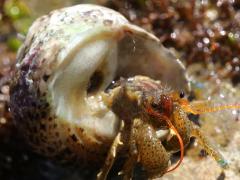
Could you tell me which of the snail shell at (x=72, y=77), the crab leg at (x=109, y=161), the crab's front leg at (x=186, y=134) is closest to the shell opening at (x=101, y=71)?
the snail shell at (x=72, y=77)

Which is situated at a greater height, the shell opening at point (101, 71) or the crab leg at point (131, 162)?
the shell opening at point (101, 71)

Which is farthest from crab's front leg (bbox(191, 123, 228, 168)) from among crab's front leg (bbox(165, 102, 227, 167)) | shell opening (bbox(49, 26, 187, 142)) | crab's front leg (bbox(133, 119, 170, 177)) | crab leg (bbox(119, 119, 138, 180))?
shell opening (bbox(49, 26, 187, 142))

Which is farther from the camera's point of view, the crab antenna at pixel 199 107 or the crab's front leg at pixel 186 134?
the crab antenna at pixel 199 107

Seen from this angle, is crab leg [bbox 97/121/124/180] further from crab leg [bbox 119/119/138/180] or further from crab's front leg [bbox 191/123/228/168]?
crab's front leg [bbox 191/123/228/168]

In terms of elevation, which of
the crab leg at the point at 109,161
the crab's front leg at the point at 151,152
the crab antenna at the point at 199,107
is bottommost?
the crab leg at the point at 109,161

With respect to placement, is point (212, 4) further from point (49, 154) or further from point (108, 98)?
point (49, 154)

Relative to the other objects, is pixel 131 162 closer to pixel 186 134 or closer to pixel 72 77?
pixel 186 134

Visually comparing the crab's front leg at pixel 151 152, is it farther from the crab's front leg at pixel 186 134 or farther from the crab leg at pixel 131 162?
the crab's front leg at pixel 186 134

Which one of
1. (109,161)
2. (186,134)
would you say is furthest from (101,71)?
(186,134)

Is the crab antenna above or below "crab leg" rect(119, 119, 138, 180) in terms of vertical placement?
above
